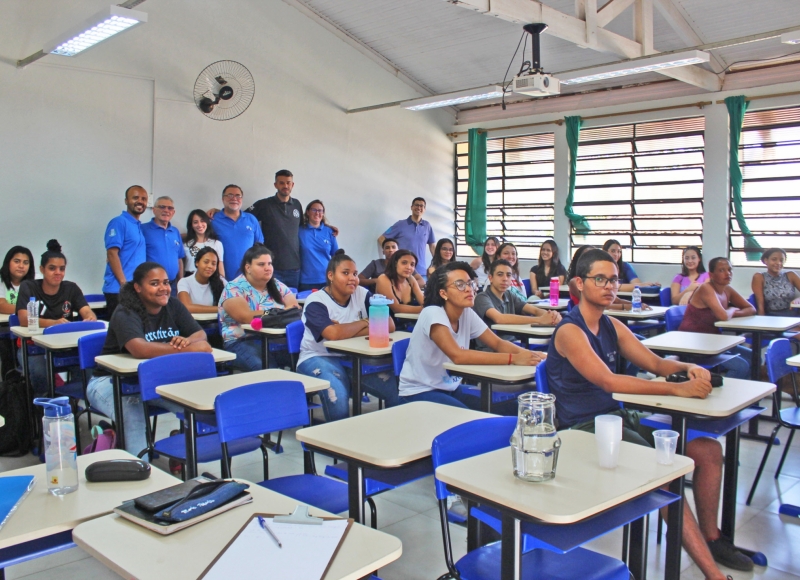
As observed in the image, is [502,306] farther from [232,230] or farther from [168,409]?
[232,230]

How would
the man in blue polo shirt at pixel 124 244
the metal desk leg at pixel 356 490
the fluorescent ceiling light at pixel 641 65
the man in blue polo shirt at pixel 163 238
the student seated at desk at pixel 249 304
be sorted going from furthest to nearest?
1. the man in blue polo shirt at pixel 163 238
2. the man in blue polo shirt at pixel 124 244
3. the fluorescent ceiling light at pixel 641 65
4. the student seated at desk at pixel 249 304
5. the metal desk leg at pixel 356 490

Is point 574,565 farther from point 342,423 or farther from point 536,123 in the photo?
point 536,123

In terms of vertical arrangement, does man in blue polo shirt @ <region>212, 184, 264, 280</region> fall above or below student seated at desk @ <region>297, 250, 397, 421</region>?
above

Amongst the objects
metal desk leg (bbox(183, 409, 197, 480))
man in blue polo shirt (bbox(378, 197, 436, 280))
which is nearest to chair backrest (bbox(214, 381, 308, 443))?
metal desk leg (bbox(183, 409, 197, 480))

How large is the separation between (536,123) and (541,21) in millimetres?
3700

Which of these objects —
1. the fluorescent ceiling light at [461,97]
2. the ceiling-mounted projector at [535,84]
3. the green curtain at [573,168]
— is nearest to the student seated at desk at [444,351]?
the ceiling-mounted projector at [535,84]

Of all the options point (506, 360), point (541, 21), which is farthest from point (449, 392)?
point (541, 21)

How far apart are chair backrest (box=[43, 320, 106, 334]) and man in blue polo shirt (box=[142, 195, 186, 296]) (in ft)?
6.28

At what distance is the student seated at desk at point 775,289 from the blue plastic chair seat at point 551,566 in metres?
5.10

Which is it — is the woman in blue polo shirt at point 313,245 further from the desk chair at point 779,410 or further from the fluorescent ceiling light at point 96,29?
the desk chair at point 779,410

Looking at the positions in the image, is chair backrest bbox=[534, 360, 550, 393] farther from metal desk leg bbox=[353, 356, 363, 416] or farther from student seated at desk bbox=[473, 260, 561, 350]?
student seated at desk bbox=[473, 260, 561, 350]

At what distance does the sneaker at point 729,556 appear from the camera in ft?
8.25

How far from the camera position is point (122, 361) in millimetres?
3207

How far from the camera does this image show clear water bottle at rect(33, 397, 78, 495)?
1.58 m
